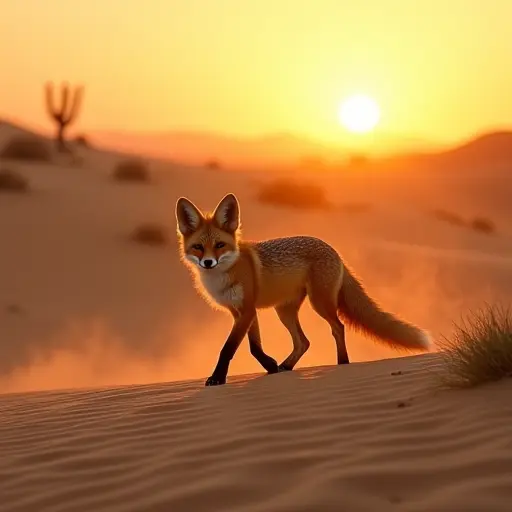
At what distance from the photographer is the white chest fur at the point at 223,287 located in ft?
20.1

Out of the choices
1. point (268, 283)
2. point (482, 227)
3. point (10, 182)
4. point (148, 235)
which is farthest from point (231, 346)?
point (482, 227)

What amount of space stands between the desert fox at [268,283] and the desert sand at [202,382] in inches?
17.7

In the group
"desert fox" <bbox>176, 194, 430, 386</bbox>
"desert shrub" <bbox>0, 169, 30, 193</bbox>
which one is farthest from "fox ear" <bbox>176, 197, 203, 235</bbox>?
"desert shrub" <bbox>0, 169, 30, 193</bbox>

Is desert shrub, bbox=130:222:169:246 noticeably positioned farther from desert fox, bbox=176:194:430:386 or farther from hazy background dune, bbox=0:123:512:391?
desert fox, bbox=176:194:430:386

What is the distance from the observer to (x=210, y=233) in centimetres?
601

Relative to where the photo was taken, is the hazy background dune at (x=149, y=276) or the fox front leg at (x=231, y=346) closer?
the fox front leg at (x=231, y=346)

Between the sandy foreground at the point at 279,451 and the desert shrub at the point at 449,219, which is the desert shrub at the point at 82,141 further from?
the sandy foreground at the point at 279,451

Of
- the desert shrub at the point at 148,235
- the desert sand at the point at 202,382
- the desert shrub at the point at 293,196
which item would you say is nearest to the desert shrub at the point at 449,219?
the desert sand at the point at 202,382

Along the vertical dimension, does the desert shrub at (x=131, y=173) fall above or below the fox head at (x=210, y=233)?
above

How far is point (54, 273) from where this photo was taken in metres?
16.1

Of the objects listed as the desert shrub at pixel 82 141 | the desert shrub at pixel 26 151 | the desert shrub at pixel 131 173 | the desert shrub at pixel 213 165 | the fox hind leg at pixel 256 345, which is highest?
the desert shrub at pixel 82 141

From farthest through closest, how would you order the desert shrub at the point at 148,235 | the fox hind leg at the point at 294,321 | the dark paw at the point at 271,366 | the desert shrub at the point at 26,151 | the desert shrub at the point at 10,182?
the desert shrub at the point at 26,151, the desert shrub at the point at 10,182, the desert shrub at the point at 148,235, the fox hind leg at the point at 294,321, the dark paw at the point at 271,366

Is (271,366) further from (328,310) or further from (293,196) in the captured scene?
(293,196)

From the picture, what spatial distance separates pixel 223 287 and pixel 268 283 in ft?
1.43
